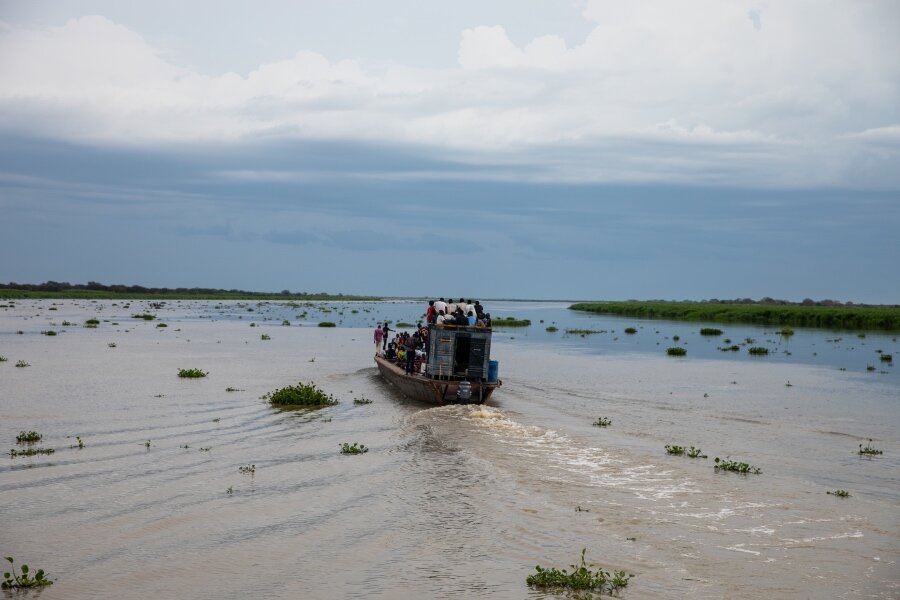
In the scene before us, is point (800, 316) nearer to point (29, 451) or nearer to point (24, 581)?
point (29, 451)

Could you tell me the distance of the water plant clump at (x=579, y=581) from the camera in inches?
383

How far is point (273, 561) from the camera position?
10.6 meters

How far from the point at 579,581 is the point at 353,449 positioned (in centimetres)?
919

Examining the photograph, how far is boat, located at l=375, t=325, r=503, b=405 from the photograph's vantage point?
25719mm

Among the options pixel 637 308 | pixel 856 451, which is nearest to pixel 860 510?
pixel 856 451

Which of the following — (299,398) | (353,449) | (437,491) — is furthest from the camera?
(299,398)

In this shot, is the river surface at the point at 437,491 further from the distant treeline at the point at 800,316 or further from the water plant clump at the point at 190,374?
the distant treeline at the point at 800,316

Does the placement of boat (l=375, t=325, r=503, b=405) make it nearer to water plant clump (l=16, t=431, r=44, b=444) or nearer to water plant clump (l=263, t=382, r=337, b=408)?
water plant clump (l=263, t=382, r=337, b=408)

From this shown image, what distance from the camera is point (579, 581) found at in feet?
31.9

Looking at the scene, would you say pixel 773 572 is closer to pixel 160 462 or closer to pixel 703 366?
pixel 160 462

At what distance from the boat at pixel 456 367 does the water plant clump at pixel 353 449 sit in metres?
7.26

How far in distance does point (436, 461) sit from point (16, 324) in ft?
208

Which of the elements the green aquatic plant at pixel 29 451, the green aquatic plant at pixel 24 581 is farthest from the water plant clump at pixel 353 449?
the green aquatic plant at pixel 24 581

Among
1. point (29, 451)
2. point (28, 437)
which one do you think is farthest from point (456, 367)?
point (29, 451)
